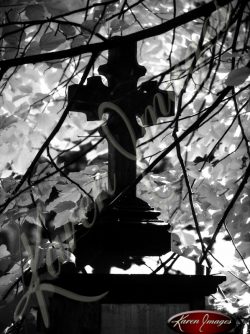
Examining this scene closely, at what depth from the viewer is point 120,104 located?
2.30 m

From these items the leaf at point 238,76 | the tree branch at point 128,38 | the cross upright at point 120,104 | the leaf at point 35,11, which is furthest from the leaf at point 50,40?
the leaf at point 238,76

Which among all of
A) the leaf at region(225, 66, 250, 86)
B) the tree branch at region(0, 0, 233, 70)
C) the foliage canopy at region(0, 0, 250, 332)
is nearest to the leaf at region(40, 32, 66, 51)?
the foliage canopy at region(0, 0, 250, 332)

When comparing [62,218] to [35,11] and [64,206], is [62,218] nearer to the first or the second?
[64,206]

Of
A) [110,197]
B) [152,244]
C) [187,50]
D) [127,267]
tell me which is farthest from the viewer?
[187,50]

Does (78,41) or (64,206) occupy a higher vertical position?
(78,41)

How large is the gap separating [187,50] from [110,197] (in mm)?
1786

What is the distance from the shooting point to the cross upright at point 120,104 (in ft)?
7.57

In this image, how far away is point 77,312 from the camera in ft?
6.65

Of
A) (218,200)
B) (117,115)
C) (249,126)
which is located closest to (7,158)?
(117,115)

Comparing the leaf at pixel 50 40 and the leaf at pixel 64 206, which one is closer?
the leaf at pixel 50 40

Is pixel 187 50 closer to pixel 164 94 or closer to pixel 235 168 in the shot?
pixel 235 168

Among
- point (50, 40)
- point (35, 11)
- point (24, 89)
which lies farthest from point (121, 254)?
point (24, 89)

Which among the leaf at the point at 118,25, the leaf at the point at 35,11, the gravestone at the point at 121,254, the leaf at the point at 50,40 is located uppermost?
the leaf at the point at 118,25

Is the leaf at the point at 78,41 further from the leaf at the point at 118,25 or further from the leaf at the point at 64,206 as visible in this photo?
the leaf at the point at 64,206
